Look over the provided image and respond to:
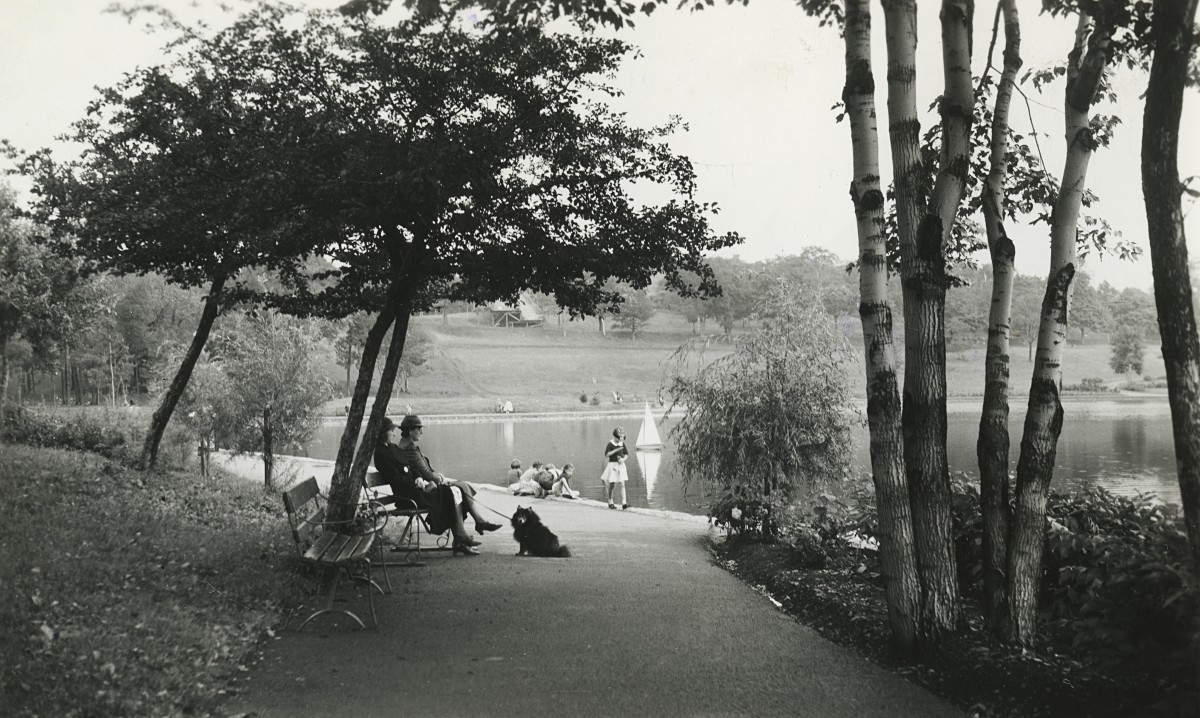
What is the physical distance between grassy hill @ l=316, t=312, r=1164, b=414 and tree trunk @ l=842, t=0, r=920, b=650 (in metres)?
31.7

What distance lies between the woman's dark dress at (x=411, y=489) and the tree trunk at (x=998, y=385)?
5.67 m

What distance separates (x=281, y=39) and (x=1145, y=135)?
7722mm

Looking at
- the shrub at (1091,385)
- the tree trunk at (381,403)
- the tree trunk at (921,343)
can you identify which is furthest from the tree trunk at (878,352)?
the shrub at (1091,385)

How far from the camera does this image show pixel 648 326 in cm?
9194

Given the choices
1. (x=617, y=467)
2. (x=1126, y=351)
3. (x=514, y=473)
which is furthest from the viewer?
(x=1126, y=351)

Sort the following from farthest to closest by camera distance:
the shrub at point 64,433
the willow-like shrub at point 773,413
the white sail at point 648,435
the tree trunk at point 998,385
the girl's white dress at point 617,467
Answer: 1. the white sail at point 648,435
2. the girl's white dress at point 617,467
3. the shrub at point 64,433
4. the willow-like shrub at point 773,413
5. the tree trunk at point 998,385

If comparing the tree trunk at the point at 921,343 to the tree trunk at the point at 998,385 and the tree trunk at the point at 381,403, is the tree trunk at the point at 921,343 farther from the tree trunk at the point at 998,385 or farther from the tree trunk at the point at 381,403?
the tree trunk at the point at 381,403

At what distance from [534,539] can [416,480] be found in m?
1.49

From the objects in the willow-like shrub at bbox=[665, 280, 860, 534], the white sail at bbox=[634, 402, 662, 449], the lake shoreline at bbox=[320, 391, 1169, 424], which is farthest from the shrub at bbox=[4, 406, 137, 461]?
the lake shoreline at bbox=[320, 391, 1169, 424]

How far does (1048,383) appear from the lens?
5.26 m

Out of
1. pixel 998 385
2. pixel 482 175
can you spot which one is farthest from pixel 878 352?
pixel 482 175

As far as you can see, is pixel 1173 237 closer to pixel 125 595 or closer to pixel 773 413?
pixel 773 413

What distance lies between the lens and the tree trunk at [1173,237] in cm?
390

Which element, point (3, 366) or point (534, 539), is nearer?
point (534, 539)
